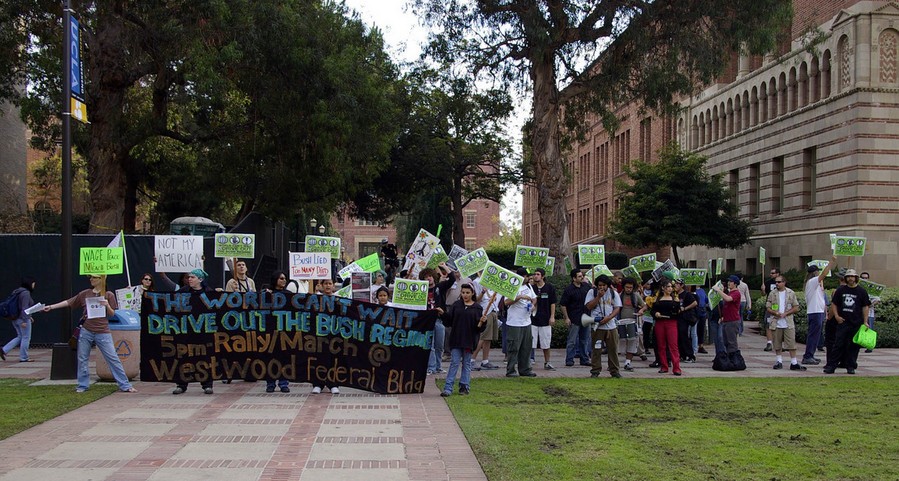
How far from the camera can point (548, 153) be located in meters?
23.0

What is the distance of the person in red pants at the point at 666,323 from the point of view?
48.4ft

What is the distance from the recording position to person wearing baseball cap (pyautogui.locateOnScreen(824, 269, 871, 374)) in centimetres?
1481

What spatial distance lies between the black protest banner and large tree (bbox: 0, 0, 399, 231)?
9122mm

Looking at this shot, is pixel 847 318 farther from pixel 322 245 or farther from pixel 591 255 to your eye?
pixel 322 245

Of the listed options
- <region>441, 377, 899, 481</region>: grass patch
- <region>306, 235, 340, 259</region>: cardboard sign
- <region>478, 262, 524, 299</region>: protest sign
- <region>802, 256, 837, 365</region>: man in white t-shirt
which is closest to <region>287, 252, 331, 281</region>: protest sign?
<region>306, 235, 340, 259</region>: cardboard sign

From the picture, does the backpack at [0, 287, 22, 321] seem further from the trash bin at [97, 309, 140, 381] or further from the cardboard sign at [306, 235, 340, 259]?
the cardboard sign at [306, 235, 340, 259]

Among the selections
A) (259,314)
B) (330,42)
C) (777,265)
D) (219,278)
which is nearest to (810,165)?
(777,265)

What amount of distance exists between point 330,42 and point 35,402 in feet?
49.0

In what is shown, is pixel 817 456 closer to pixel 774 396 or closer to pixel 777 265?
pixel 774 396

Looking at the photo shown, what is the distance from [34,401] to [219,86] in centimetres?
1129

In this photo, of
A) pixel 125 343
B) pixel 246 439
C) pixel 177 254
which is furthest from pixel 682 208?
pixel 246 439

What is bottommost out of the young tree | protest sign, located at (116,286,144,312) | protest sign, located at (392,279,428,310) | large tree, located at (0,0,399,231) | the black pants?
the black pants

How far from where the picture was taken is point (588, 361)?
54.3ft

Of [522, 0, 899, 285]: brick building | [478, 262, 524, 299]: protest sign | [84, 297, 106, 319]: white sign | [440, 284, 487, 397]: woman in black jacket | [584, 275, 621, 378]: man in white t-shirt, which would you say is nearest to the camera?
[84, 297, 106, 319]: white sign
